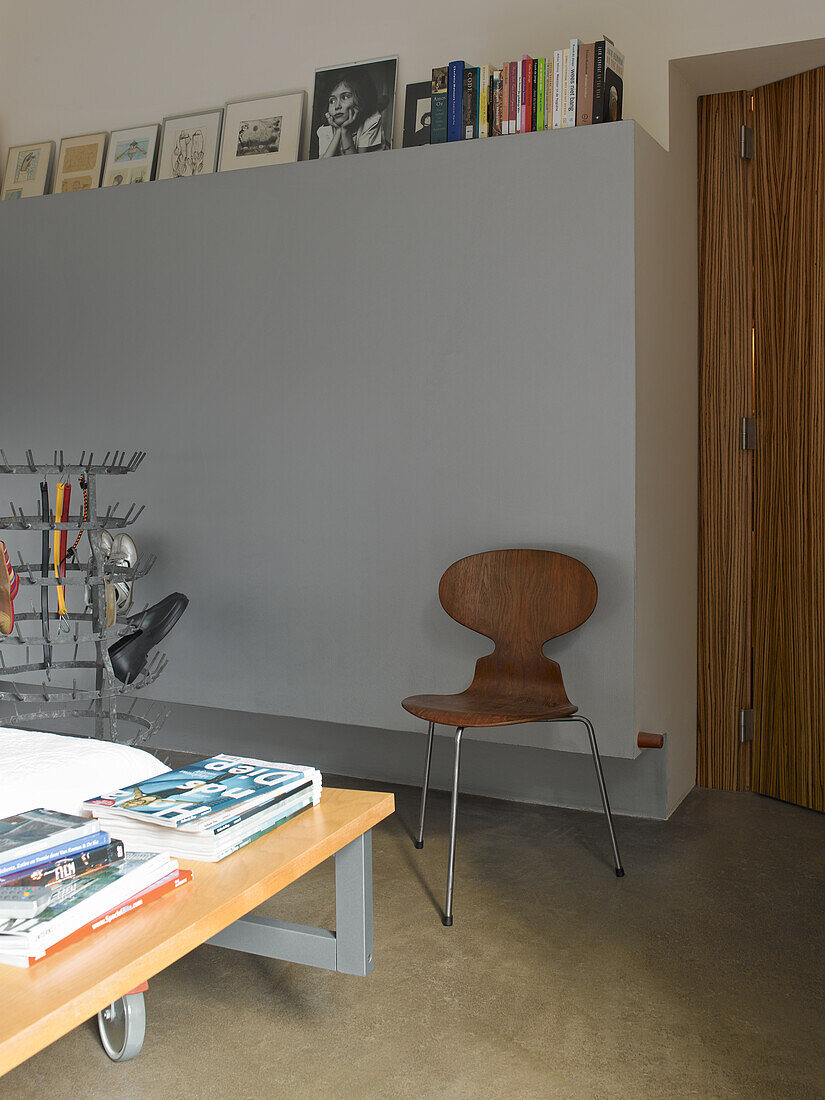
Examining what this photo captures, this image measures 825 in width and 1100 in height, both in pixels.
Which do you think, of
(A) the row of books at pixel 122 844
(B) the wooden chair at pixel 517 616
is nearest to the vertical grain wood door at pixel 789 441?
(B) the wooden chair at pixel 517 616

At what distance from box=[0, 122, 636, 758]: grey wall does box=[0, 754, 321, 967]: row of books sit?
4.31 ft

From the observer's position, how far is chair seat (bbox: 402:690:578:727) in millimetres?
2473

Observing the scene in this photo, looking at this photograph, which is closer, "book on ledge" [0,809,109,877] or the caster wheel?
"book on ledge" [0,809,109,877]

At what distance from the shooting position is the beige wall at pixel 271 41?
3.15 metres

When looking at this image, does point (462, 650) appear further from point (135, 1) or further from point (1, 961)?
point (135, 1)

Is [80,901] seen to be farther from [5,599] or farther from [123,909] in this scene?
[5,599]

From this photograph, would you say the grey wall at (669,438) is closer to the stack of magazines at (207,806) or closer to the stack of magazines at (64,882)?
the stack of magazines at (207,806)

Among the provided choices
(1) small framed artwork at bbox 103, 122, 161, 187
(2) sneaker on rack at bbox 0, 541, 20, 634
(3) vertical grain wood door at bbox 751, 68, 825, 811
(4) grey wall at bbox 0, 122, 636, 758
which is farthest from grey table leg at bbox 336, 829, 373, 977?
(1) small framed artwork at bbox 103, 122, 161, 187

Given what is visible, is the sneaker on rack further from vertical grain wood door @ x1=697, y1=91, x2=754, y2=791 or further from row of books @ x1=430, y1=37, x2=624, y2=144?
vertical grain wood door @ x1=697, y1=91, x2=754, y2=791

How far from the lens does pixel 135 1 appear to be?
13.4 ft

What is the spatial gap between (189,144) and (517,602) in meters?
2.31

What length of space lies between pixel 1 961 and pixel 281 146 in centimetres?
315

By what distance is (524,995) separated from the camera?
205 centimetres

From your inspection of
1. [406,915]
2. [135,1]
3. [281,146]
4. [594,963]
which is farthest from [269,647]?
[135,1]
